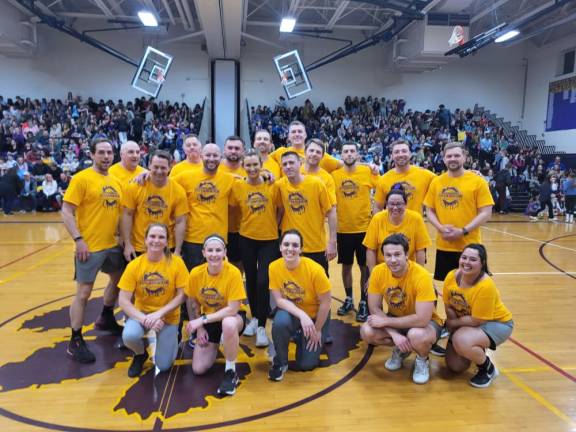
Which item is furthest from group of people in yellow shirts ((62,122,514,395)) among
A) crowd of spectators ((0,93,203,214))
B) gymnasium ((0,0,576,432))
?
crowd of spectators ((0,93,203,214))

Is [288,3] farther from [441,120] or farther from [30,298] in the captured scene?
[30,298]

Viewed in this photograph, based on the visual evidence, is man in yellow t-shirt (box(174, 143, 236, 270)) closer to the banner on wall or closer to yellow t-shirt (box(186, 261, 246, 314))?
yellow t-shirt (box(186, 261, 246, 314))

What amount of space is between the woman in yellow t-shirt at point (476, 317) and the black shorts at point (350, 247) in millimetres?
1315

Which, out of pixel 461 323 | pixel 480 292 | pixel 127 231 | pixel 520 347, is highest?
pixel 127 231

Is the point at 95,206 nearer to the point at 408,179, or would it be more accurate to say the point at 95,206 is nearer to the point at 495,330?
the point at 408,179

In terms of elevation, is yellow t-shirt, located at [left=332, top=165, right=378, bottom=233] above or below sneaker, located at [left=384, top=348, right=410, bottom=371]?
above

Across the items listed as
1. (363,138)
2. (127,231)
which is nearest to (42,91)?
(363,138)

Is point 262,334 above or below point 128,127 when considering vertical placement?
below

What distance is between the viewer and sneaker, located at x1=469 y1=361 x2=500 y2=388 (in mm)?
3188

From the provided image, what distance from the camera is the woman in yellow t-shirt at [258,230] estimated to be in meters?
3.80

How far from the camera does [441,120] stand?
19.1 metres

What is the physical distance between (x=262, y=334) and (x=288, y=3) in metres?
15.6

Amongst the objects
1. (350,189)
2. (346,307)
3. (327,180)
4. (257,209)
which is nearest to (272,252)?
(257,209)

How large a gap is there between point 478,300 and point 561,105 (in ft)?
65.6
